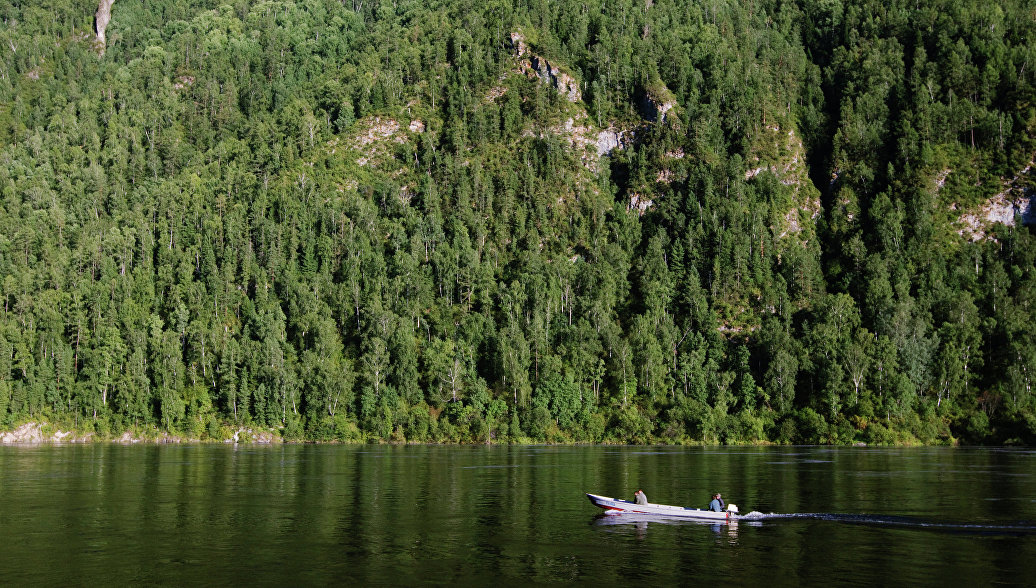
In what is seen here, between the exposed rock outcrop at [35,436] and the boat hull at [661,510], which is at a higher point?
the boat hull at [661,510]

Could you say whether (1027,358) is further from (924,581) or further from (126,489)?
(126,489)

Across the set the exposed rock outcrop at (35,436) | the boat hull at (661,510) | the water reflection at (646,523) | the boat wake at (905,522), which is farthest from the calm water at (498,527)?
the exposed rock outcrop at (35,436)

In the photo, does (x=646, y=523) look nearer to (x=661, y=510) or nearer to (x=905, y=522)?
(x=661, y=510)

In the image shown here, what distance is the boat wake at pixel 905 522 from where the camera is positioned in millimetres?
62844

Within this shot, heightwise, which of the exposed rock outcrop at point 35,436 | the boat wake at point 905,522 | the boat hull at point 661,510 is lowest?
the exposed rock outcrop at point 35,436

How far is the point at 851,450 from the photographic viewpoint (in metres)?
164

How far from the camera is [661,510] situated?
226 ft

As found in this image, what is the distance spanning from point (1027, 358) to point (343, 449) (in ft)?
506

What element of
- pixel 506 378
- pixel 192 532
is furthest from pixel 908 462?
pixel 192 532

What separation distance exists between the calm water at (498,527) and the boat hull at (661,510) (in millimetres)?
1137

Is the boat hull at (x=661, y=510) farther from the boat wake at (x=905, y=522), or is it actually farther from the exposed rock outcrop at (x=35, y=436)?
the exposed rock outcrop at (x=35, y=436)

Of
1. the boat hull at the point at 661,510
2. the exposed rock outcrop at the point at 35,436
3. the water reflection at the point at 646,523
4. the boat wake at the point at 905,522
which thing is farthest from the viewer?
the exposed rock outcrop at the point at 35,436

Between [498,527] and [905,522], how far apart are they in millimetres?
32294

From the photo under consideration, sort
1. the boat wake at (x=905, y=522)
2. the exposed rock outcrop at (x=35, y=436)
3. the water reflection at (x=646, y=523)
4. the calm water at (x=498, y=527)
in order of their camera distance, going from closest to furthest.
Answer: the calm water at (x=498, y=527) < the boat wake at (x=905, y=522) < the water reflection at (x=646, y=523) < the exposed rock outcrop at (x=35, y=436)
